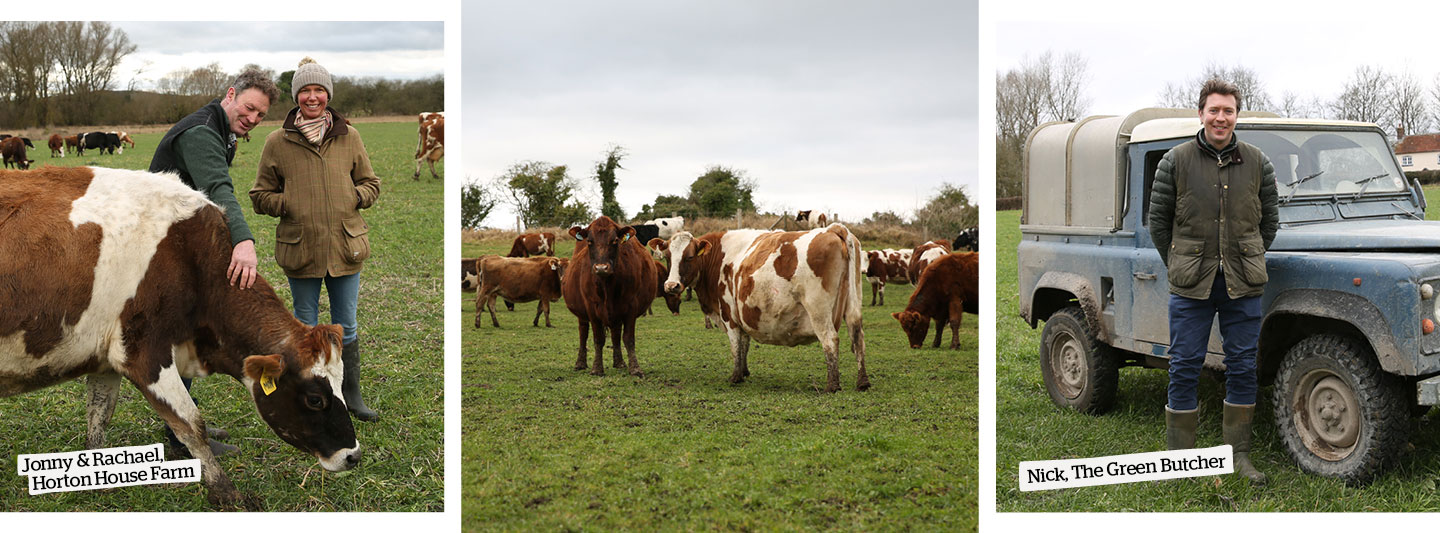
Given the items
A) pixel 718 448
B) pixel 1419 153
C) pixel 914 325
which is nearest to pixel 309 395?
pixel 718 448

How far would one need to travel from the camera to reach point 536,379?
23.4 ft

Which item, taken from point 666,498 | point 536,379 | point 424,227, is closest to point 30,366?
point 666,498

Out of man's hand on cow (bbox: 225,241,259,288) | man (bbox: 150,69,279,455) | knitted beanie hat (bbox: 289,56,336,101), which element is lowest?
man's hand on cow (bbox: 225,241,259,288)

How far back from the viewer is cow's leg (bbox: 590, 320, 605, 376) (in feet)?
24.5

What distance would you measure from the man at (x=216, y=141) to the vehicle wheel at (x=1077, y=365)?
15.9 feet

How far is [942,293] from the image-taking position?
29.5ft

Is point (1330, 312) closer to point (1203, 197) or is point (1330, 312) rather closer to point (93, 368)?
point (1203, 197)

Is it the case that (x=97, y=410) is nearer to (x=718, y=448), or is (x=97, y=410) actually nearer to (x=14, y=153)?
(x=718, y=448)

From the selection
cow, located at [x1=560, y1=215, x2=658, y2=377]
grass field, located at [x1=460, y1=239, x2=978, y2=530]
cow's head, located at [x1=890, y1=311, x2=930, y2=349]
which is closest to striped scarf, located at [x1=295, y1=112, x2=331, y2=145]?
grass field, located at [x1=460, y1=239, x2=978, y2=530]

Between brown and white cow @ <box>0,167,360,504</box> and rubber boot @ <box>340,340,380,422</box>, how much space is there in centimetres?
88

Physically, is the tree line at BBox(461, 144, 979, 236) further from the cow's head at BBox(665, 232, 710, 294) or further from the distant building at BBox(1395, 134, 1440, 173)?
the distant building at BBox(1395, 134, 1440, 173)

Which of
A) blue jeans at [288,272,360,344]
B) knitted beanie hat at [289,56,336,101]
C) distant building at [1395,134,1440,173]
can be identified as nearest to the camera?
knitted beanie hat at [289,56,336,101]

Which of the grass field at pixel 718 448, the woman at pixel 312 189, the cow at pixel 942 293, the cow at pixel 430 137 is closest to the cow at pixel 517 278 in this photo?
the cow at pixel 430 137

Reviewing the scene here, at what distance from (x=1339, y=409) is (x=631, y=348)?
4.91 meters
